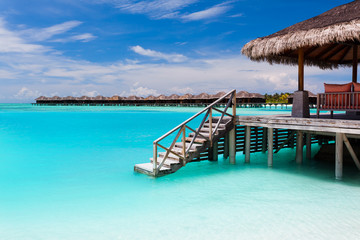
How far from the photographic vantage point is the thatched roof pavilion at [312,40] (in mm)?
6848

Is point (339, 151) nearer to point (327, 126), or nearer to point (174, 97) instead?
point (327, 126)

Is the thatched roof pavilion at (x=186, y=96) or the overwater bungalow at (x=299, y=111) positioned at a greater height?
the thatched roof pavilion at (x=186, y=96)

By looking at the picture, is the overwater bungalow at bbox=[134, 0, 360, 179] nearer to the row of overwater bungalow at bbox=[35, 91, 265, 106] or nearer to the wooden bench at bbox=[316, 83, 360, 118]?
the wooden bench at bbox=[316, 83, 360, 118]

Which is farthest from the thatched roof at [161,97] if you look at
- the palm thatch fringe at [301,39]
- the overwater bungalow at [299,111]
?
the palm thatch fringe at [301,39]

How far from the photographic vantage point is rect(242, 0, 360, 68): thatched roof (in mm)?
6828

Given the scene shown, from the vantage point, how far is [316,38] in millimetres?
7078

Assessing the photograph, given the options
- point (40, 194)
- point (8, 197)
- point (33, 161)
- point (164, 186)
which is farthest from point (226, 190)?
point (33, 161)

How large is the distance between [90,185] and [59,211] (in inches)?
72.9

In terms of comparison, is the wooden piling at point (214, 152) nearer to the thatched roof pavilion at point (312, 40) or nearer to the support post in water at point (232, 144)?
the support post in water at point (232, 144)

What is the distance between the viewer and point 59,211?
5.49 m

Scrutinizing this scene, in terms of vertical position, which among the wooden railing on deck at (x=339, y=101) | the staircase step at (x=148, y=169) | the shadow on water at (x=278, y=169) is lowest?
the shadow on water at (x=278, y=169)

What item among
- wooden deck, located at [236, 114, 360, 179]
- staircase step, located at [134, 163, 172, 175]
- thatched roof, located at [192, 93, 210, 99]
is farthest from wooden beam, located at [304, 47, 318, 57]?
thatched roof, located at [192, 93, 210, 99]

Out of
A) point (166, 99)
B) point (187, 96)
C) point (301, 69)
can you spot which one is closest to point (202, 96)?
point (187, 96)

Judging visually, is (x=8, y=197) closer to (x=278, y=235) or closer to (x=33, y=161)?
(x=33, y=161)
